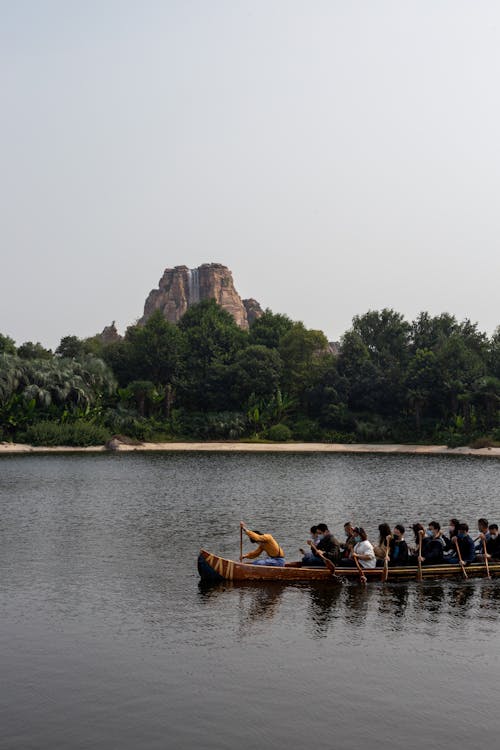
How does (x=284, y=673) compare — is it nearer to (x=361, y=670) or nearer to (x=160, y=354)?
(x=361, y=670)

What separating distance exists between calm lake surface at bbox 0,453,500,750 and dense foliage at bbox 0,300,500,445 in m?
43.7

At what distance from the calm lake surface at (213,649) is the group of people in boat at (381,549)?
900mm

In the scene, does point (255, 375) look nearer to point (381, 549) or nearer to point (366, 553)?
point (381, 549)

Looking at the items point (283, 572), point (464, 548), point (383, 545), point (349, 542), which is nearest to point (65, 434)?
point (349, 542)

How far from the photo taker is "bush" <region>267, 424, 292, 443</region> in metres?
83.4

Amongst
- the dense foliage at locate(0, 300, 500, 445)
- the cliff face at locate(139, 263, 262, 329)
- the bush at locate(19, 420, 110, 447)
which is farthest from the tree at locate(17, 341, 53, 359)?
the cliff face at locate(139, 263, 262, 329)

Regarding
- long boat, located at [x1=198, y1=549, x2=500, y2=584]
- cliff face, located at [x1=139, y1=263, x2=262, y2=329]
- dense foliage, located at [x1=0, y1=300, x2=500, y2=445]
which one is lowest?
long boat, located at [x1=198, y1=549, x2=500, y2=584]

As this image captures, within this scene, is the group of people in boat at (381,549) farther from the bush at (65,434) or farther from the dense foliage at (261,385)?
the dense foliage at (261,385)

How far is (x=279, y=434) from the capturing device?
83.4m

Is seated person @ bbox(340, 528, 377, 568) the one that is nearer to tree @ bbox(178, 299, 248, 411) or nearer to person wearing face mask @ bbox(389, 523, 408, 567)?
person wearing face mask @ bbox(389, 523, 408, 567)

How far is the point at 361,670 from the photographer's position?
1531cm

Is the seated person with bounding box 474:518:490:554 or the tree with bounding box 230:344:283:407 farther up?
the tree with bounding box 230:344:283:407

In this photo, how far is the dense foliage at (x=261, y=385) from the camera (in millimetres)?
77312

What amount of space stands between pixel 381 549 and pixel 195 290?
6542 inches
